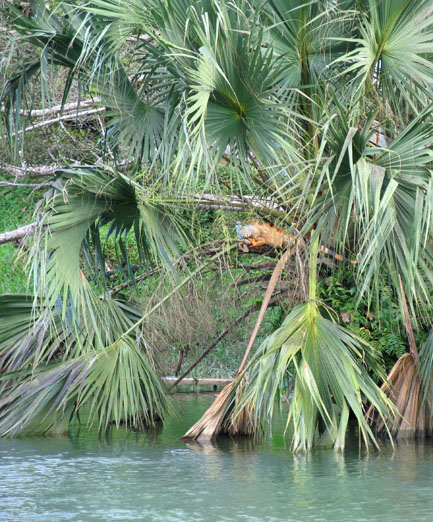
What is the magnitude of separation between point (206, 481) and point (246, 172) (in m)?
2.19

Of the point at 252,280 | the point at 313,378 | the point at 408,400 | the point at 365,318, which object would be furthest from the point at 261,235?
the point at 313,378

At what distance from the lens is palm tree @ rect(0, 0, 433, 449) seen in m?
5.83

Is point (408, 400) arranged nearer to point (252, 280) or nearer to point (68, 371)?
point (252, 280)

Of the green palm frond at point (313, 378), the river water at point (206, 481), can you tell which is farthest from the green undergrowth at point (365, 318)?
the green palm frond at point (313, 378)

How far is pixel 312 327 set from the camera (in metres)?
6.50

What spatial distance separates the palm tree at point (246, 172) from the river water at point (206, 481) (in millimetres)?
340

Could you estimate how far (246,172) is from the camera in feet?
20.5

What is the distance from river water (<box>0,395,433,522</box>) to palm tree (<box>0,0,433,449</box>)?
34 cm

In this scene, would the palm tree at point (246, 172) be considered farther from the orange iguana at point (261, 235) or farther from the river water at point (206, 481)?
the river water at point (206, 481)

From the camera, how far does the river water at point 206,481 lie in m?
4.71

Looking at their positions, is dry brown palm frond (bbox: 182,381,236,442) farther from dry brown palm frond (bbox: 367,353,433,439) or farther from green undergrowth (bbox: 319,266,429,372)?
green undergrowth (bbox: 319,266,429,372)

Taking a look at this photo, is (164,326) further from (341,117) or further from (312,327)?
(341,117)

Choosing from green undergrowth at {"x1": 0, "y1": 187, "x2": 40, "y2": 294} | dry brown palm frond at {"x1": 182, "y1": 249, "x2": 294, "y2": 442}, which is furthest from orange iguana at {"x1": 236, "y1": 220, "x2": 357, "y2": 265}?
green undergrowth at {"x1": 0, "y1": 187, "x2": 40, "y2": 294}

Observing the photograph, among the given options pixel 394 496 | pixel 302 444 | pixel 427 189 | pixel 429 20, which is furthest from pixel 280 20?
pixel 394 496
